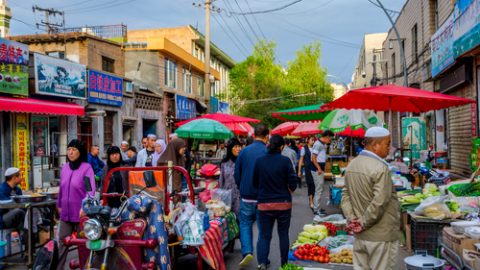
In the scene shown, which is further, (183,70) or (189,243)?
(183,70)

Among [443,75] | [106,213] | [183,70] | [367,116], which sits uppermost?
[183,70]

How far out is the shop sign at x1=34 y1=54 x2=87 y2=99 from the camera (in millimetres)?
16078

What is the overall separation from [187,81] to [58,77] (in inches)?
667

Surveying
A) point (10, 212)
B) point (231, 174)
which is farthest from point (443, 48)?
point (10, 212)

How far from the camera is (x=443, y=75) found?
50.7 ft

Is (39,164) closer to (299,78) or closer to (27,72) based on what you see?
(27,72)

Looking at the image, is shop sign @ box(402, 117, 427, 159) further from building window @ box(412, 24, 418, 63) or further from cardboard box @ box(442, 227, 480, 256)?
cardboard box @ box(442, 227, 480, 256)

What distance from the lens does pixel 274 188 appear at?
615 centimetres

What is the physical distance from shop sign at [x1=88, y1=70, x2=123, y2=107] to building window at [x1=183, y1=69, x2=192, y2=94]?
1082 centimetres

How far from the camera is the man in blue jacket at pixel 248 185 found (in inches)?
265

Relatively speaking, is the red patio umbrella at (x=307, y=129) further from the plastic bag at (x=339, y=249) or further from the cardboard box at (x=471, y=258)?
the cardboard box at (x=471, y=258)

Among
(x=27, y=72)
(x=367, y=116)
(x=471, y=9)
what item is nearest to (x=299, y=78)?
(x=367, y=116)

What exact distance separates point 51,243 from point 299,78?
40.4 metres

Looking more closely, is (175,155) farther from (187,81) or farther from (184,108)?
(187,81)
